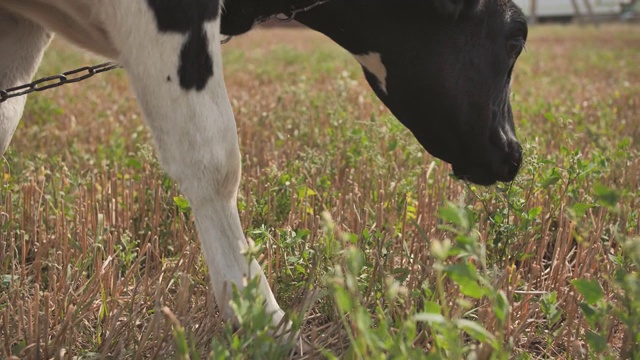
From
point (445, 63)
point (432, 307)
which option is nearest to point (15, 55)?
point (445, 63)

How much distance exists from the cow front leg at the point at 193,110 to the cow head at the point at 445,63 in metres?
0.72

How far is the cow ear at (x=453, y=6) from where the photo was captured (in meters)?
2.70

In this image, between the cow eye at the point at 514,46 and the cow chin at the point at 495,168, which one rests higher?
the cow eye at the point at 514,46

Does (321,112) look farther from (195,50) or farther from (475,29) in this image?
(195,50)

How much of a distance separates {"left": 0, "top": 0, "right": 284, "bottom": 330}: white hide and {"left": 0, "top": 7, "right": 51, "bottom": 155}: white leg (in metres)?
0.52

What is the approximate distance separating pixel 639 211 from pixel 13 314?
2.29m

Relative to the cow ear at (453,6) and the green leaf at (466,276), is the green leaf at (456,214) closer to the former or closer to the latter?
the green leaf at (466,276)

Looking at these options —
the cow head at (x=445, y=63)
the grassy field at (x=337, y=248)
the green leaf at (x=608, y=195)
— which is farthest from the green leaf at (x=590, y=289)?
the cow head at (x=445, y=63)

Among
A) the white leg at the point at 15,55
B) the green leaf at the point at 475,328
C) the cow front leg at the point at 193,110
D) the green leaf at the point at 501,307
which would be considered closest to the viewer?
the green leaf at the point at 475,328

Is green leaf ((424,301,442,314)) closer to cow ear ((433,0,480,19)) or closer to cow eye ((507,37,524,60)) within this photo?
cow ear ((433,0,480,19))

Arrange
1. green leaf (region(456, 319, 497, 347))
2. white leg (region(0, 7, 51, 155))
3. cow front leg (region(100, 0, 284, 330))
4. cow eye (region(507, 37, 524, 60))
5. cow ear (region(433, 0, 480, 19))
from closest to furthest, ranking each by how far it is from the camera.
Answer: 1. green leaf (region(456, 319, 497, 347))
2. cow front leg (region(100, 0, 284, 330))
3. cow ear (region(433, 0, 480, 19))
4. white leg (region(0, 7, 51, 155))
5. cow eye (region(507, 37, 524, 60))

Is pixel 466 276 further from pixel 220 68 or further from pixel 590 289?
pixel 220 68

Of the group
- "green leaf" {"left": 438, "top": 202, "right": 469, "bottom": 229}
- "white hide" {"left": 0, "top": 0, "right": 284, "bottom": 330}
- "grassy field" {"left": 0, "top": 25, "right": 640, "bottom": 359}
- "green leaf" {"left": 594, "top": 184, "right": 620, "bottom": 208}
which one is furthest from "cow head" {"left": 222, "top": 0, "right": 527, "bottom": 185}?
"green leaf" {"left": 438, "top": 202, "right": 469, "bottom": 229}

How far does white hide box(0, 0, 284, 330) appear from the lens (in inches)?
86.7
